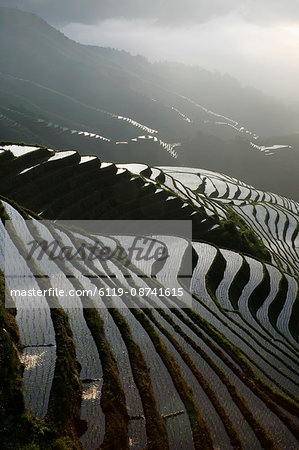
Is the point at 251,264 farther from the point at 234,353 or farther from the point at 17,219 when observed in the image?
the point at 17,219

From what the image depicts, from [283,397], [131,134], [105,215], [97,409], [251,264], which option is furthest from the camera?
[131,134]

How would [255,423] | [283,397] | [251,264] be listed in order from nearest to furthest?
1. [255,423]
2. [283,397]
3. [251,264]

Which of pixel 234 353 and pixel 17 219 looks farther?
pixel 17 219

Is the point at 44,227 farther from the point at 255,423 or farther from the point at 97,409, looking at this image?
the point at 255,423

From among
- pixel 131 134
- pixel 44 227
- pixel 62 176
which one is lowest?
pixel 44 227

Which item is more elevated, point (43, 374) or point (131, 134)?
point (131, 134)

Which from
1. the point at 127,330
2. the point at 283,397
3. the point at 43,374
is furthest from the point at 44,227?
the point at 283,397

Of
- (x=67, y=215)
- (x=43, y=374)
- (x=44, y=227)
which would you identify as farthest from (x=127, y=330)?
(x=67, y=215)
